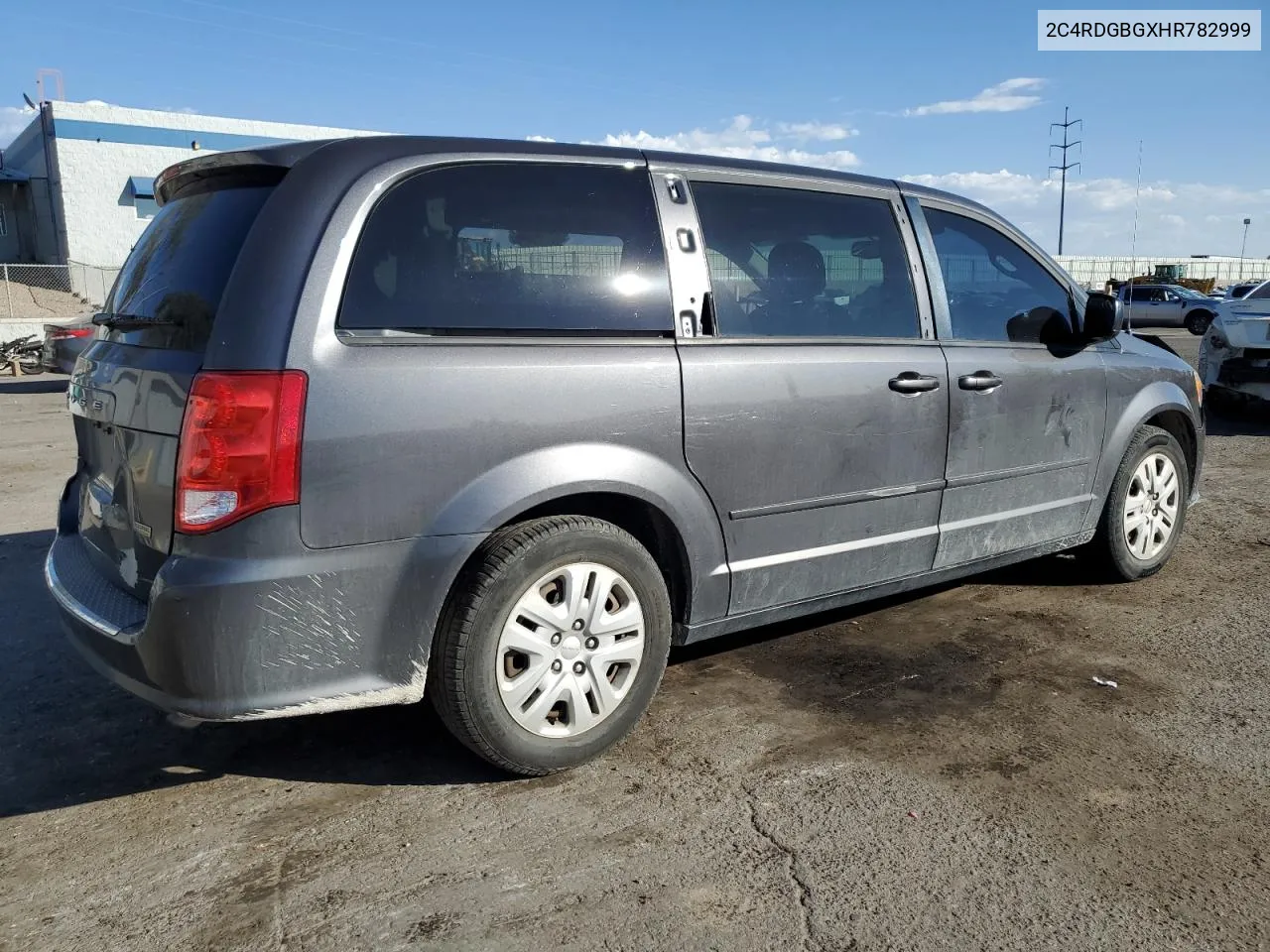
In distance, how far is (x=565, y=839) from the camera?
2.82m

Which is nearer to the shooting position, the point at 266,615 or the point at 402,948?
the point at 402,948

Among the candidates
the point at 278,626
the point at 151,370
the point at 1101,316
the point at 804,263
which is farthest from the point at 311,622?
the point at 1101,316

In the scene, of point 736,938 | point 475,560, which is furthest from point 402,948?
point 475,560

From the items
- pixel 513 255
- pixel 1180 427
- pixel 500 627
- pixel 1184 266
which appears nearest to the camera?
pixel 500 627

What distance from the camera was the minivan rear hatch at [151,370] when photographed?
276 cm

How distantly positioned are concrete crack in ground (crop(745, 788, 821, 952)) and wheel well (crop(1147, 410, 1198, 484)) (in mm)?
3373

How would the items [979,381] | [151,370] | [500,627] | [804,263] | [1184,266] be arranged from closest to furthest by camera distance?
[151,370] < [500,627] < [804,263] < [979,381] < [1184,266]

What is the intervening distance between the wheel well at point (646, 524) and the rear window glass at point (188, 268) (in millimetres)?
1066

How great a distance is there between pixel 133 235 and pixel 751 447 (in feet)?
103

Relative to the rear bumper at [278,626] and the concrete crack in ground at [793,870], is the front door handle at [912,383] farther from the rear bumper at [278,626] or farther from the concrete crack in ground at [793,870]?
the rear bumper at [278,626]

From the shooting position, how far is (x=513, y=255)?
3.09 m

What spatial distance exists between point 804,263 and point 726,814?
6.67 ft

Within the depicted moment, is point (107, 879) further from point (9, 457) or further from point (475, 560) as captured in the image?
point (9, 457)

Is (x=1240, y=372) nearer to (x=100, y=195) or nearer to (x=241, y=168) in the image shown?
Answer: (x=241, y=168)
